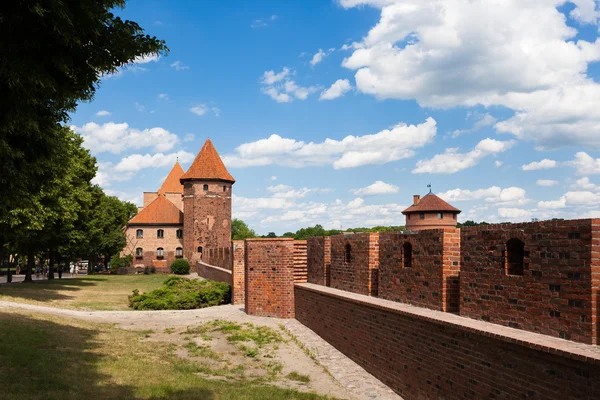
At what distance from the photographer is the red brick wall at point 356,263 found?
409 inches

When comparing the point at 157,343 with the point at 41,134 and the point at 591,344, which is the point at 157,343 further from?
the point at 591,344

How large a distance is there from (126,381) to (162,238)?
47910mm

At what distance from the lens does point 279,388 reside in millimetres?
8102

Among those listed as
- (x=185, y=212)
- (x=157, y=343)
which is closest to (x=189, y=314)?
(x=157, y=343)

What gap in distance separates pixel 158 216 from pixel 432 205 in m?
29.3

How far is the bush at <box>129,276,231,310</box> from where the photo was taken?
19.3 metres

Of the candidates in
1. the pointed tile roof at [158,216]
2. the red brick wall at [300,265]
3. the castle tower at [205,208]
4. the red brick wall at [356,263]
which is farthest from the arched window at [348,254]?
the pointed tile roof at [158,216]

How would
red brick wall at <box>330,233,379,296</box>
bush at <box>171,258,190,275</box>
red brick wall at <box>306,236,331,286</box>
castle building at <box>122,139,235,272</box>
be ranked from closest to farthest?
red brick wall at <box>330,233,379,296</box>
red brick wall at <box>306,236,331,286</box>
bush at <box>171,258,190,275</box>
castle building at <box>122,139,235,272</box>

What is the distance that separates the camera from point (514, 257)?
6.36 metres

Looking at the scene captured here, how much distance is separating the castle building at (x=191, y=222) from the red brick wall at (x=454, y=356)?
130 feet

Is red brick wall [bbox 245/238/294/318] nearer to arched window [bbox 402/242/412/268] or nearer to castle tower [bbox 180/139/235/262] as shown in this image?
arched window [bbox 402/242/412/268]

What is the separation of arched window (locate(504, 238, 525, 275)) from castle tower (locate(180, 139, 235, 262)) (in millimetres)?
43892

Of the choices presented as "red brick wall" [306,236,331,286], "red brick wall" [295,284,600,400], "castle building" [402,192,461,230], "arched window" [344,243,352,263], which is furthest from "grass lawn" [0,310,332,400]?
"castle building" [402,192,461,230]

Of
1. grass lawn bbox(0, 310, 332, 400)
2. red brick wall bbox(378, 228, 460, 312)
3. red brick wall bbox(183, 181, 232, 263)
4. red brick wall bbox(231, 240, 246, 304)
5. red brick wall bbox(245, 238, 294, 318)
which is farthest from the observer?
red brick wall bbox(183, 181, 232, 263)
